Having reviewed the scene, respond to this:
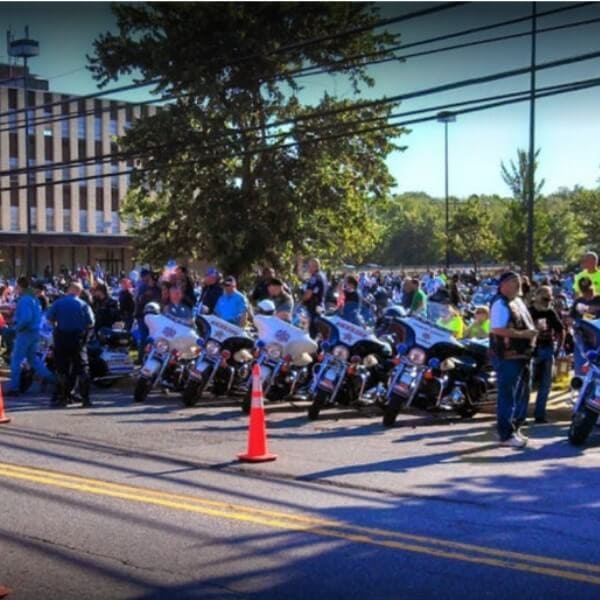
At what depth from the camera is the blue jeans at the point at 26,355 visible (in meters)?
15.1

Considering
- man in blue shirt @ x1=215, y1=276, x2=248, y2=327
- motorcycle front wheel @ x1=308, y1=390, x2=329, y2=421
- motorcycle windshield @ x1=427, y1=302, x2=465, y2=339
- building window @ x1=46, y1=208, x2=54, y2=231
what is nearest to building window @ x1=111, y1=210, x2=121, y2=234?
building window @ x1=46, y1=208, x2=54, y2=231

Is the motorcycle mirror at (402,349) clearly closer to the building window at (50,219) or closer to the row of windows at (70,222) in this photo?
the row of windows at (70,222)

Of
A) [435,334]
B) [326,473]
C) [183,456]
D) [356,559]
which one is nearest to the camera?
[356,559]

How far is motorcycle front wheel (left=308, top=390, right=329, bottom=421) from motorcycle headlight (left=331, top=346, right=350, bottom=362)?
0.55m

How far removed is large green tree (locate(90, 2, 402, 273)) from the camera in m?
26.3

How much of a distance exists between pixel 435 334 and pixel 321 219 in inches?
686

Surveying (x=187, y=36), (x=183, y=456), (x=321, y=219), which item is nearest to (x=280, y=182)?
(x=321, y=219)

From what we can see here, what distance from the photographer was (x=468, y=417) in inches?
491

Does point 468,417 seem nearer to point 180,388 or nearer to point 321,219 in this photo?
point 180,388

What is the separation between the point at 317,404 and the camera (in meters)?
12.3

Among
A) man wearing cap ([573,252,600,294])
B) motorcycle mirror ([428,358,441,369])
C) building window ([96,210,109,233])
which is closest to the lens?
motorcycle mirror ([428,358,441,369])

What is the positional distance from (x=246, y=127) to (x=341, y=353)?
15.6 m

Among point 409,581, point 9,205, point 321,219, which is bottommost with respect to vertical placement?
point 409,581

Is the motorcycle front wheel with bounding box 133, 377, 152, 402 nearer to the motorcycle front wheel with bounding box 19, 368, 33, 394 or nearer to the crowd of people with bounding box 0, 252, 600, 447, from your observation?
the crowd of people with bounding box 0, 252, 600, 447
